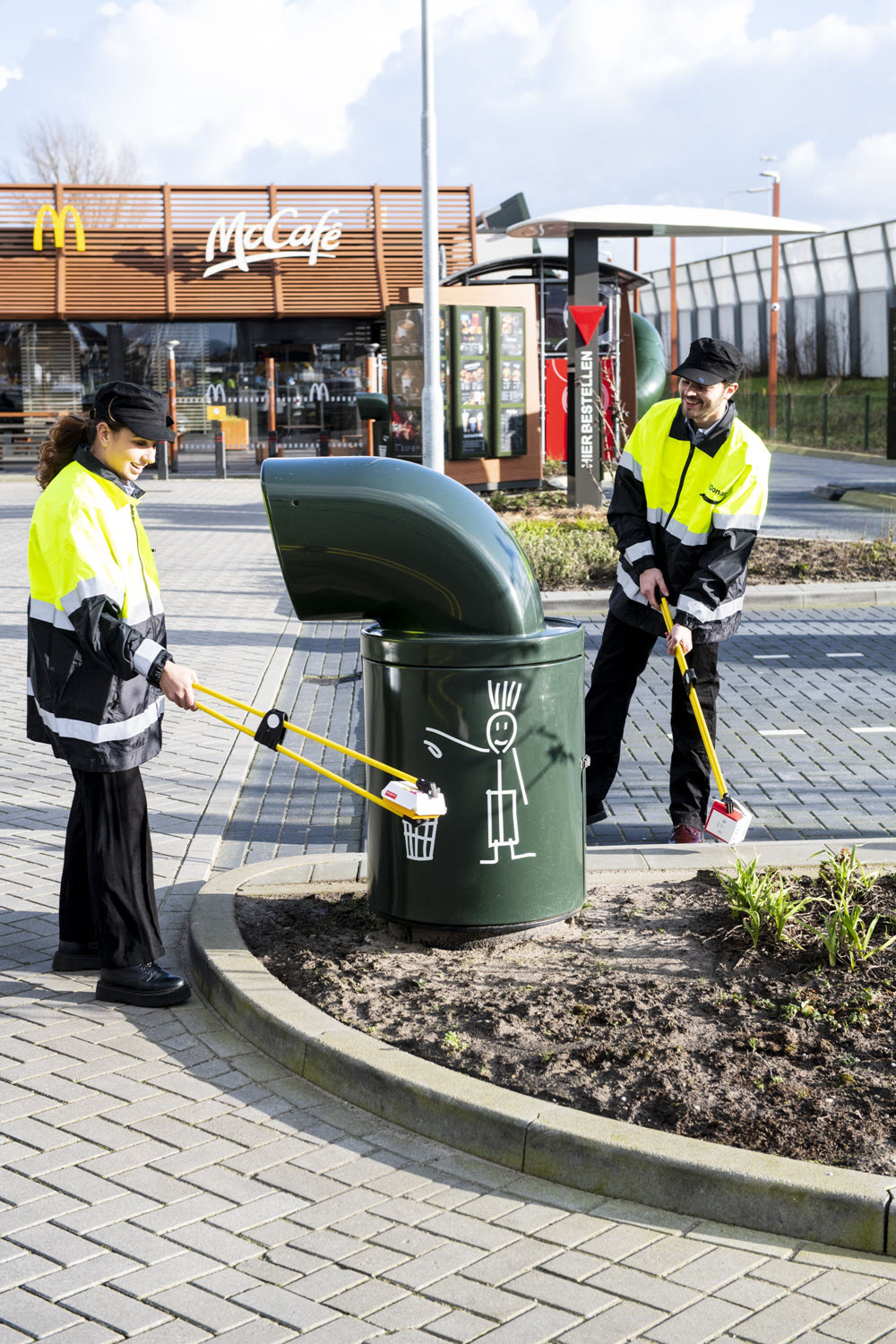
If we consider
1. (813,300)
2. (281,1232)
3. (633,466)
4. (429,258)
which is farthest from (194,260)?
(281,1232)

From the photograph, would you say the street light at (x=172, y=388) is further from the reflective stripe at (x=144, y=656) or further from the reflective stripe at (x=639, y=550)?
the reflective stripe at (x=144, y=656)

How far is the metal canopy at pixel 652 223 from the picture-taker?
56.9 ft

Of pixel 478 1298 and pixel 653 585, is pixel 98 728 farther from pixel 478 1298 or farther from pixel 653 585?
pixel 653 585

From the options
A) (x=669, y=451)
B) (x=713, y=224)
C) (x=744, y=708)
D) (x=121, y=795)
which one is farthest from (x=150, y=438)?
(x=713, y=224)

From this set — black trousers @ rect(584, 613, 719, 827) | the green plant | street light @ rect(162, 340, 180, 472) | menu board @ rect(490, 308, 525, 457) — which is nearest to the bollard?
street light @ rect(162, 340, 180, 472)

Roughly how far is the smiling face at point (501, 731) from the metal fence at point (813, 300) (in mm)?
32801

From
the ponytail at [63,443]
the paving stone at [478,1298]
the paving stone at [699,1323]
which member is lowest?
the paving stone at [478,1298]

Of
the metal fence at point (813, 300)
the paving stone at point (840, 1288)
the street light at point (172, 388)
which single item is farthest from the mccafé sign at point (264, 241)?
the paving stone at point (840, 1288)

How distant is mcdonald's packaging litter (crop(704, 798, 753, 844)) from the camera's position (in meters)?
5.27

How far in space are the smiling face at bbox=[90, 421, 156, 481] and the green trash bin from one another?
379mm

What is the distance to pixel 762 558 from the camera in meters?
13.6

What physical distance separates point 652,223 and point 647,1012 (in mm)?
14875

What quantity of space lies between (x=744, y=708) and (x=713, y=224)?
11127mm

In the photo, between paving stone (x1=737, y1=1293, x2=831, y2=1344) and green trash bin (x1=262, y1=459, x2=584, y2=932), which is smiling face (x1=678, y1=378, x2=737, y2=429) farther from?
paving stone (x1=737, y1=1293, x2=831, y2=1344)
